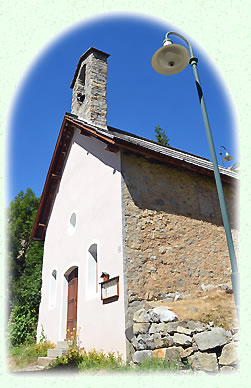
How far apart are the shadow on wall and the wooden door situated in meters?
3.56

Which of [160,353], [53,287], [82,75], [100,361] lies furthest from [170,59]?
[53,287]

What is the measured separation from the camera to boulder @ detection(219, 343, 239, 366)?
14.2ft

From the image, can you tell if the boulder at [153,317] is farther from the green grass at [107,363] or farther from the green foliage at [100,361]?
the green foliage at [100,361]

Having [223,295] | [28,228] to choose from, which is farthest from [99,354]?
[28,228]

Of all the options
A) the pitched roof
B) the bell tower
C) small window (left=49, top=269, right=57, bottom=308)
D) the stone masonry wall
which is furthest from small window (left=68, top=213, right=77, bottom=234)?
the stone masonry wall

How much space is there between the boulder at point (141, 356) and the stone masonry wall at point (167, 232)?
2.25 feet

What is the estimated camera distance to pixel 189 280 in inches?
284

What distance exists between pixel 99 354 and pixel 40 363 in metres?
1.98

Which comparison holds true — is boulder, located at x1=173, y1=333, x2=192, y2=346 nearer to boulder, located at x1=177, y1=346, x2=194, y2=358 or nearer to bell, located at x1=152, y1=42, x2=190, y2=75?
boulder, located at x1=177, y1=346, x2=194, y2=358

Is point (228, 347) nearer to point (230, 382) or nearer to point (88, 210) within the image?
point (230, 382)

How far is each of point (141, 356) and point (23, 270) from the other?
1501cm

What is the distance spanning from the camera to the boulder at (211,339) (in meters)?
4.67

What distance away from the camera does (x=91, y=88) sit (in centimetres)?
1051

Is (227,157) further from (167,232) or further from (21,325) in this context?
(21,325)
